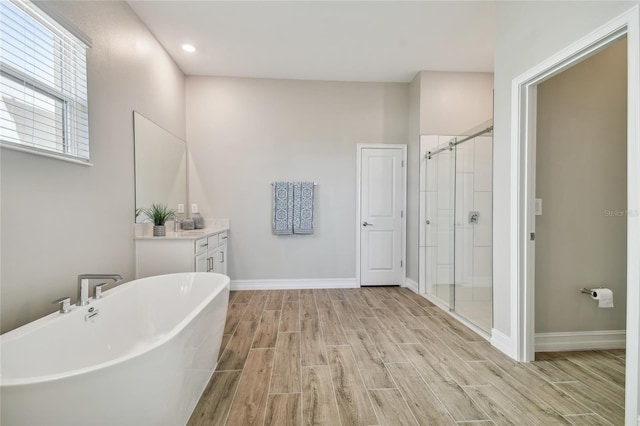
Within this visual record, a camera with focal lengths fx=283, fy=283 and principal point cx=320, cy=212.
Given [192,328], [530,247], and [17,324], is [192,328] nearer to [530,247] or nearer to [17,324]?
[17,324]

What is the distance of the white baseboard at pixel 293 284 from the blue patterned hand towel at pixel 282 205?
27.8 inches

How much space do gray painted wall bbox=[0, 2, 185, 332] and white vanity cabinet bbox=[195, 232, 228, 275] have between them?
54 centimetres

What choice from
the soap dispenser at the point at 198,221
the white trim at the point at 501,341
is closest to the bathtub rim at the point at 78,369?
the soap dispenser at the point at 198,221

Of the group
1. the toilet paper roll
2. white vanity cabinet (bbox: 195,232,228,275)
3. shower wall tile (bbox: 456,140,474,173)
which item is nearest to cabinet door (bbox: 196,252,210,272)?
white vanity cabinet (bbox: 195,232,228,275)

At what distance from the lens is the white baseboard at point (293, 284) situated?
371 centimetres

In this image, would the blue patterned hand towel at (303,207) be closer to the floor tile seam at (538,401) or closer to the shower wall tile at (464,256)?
the shower wall tile at (464,256)

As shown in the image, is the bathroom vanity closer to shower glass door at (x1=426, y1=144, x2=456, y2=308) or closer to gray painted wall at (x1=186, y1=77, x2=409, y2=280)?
gray painted wall at (x1=186, y1=77, x2=409, y2=280)

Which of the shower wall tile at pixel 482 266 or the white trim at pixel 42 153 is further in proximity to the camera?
the shower wall tile at pixel 482 266

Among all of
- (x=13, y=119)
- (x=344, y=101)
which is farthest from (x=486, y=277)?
(x=13, y=119)

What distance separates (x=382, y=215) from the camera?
152 inches

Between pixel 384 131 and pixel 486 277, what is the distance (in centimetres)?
222

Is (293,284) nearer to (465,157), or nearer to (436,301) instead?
(436,301)

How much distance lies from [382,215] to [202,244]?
230cm

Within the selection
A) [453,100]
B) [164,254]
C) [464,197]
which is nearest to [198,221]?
[164,254]
